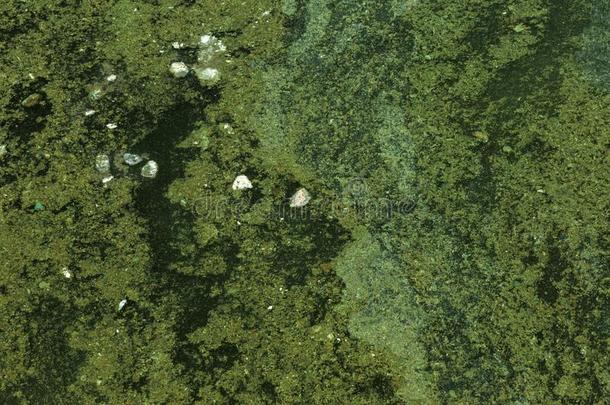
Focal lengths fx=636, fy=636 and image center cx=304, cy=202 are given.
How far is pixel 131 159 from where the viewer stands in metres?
2.11

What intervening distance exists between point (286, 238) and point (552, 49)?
113cm

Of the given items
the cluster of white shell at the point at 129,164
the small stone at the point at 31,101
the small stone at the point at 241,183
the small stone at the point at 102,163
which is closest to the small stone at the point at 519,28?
the small stone at the point at 241,183

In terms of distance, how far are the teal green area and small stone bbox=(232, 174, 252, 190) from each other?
0.07 ft

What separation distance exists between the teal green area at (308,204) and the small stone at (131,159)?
2cm

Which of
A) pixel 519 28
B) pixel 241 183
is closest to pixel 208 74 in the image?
pixel 241 183

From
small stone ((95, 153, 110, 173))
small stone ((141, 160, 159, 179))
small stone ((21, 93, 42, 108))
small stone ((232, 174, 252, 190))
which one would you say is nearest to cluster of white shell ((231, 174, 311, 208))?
small stone ((232, 174, 252, 190))

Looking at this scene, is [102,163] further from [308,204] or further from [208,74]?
[308,204]

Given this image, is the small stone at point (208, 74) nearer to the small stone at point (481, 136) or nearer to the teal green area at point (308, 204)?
the teal green area at point (308, 204)

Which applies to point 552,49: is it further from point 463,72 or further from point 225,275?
point 225,275

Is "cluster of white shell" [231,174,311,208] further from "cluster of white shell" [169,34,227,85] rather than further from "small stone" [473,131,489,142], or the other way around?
"small stone" [473,131,489,142]

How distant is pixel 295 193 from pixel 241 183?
0.59ft

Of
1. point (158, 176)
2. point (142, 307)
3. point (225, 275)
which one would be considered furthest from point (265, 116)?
point (142, 307)

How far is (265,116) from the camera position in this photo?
217 centimetres

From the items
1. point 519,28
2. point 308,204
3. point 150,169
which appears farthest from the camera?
point 519,28
